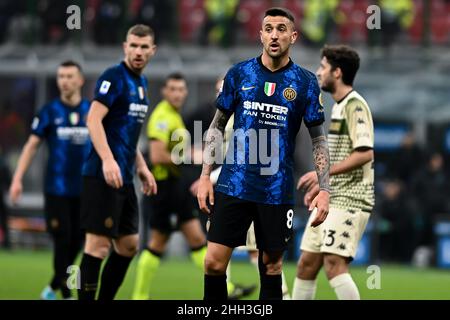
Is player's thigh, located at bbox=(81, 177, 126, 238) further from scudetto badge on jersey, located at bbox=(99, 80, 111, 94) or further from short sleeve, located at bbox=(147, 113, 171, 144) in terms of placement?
short sleeve, located at bbox=(147, 113, 171, 144)

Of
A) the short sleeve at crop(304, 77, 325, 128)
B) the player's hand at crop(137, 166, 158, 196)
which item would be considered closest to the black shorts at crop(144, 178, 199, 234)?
the player's hand at crop(137, 166, 158, 196)

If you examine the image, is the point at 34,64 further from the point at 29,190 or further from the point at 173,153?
the point at 173,153

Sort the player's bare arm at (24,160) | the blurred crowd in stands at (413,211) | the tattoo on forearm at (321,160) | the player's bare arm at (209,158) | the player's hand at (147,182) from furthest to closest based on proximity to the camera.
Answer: the blurred crowd in stands at (413,211) → the player's bare arm at (24,160) → the player's hand at (147,182) → the tattoo on forearm at (321,160) → the player's bare arm at (209,158)

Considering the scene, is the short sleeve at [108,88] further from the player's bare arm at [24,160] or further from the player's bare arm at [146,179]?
the player's bare arm at [24,160]

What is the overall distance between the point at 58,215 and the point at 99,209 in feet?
8.10

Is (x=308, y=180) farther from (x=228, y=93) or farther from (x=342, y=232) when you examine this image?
(x=228, y=93)

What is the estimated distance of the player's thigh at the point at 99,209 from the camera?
8055 millimetres

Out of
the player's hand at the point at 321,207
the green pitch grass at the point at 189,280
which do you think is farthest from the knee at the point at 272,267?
the green pitch grass at the point at 189,280

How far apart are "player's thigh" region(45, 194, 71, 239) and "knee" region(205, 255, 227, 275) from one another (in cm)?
376

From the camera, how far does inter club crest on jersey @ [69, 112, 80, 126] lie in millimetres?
10617

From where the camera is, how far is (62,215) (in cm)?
1042

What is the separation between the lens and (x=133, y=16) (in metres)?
20.5
